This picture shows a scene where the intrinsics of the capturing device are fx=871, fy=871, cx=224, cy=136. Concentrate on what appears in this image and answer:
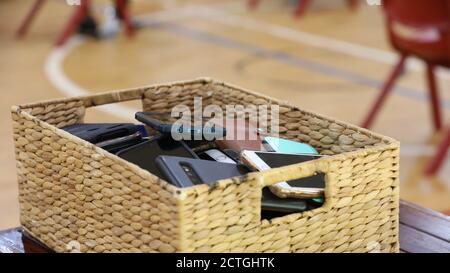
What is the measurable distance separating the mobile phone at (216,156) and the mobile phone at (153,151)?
0.03m

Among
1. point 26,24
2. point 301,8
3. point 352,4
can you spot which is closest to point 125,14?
point 26,24

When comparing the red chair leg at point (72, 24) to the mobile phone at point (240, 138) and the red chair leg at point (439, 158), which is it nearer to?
the red chair leg at point (439, 158)

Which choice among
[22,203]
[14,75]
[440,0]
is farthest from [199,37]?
[22,203]

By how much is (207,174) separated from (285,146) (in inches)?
7.3

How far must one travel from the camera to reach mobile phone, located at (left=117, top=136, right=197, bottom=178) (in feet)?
3.00

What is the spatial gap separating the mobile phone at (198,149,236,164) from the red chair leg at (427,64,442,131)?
1.74 metres

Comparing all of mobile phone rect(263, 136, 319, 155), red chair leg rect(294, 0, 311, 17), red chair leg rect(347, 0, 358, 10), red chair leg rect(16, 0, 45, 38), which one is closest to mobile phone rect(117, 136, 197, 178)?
mobile phone rect(263, 136, 319, 155)

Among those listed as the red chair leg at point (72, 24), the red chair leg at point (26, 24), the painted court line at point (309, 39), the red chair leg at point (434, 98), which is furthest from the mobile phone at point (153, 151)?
the red chair leg at point (26, 24)

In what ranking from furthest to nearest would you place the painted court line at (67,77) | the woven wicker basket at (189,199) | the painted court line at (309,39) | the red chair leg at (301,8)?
1. the red chair leg at (301,8)
2. the painted court line at (309,39)
3. the painted court line at (67,77)
4. the woven wicker basket at (189,199)

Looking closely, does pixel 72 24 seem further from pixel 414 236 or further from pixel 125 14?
pixel 414 236

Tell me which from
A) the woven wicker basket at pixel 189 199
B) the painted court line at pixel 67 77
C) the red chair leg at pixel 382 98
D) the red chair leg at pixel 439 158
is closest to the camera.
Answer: the woven wicker basket at pixel 189 199

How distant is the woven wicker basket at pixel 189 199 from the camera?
0.79m

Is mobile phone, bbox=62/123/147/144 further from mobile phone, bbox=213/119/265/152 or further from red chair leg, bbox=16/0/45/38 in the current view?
red chair leg, bbox=16/0/45/38

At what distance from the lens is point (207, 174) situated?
85 cm
